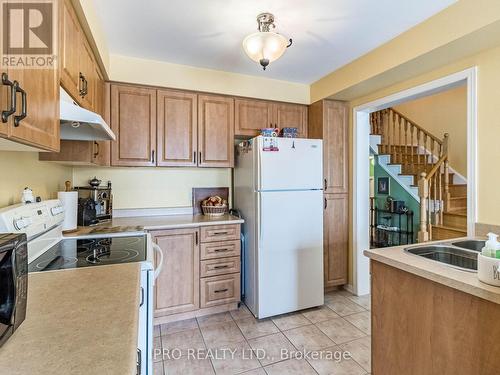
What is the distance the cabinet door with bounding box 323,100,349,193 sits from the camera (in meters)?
2.90

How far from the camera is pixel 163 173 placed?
2.86 m

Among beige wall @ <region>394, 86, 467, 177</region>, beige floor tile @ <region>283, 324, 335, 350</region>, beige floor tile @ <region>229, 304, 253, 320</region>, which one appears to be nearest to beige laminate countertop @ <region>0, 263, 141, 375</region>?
beige floor tile @ <region>283, 324, 335, 350</region>

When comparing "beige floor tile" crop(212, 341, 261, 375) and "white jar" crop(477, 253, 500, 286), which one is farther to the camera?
"beige floor tile" crop(212, 341, 261, 375)

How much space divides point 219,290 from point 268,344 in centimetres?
67

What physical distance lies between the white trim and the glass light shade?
177 centimetres

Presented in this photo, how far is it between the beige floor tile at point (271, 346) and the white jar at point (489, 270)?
1417 millimetres

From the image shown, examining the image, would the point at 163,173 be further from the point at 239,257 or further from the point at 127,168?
the point at 239,257

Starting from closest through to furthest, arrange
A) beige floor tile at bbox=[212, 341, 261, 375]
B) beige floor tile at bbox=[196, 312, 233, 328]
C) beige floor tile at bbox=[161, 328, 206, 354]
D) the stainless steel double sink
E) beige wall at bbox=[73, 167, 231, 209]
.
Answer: the stainless steel double sink
beige floor tile at bbox=[212, 341, 261, 375]
beige floor tile at bbox=[161, 328, 206, 354]
beige floor tile at bbox=[196, 312, 233, 328]
beige wall at bbox=[73, 167, 231, 209]

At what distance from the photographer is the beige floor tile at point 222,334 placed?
2.10 metres

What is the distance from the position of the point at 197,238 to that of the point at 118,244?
83 cm

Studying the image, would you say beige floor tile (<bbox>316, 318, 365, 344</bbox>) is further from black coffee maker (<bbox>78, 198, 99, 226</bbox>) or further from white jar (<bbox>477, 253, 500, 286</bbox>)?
black coffee maker (<bbox>78, 198, 99, 226</bbox>)

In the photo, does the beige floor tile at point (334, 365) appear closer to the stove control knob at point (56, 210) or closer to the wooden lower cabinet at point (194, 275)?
the wooden lower cabinet at point (194, 275)

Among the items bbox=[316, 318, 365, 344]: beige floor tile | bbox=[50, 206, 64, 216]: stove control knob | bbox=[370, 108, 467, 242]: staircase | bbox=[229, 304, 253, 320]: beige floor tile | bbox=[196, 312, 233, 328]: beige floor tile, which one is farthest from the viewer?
bbox=[370, 108, 467, 242]: staircase

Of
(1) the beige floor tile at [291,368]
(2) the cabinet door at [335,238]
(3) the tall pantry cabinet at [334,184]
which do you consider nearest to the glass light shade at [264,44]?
(3) the tall pantry cabinet at [334,184]
